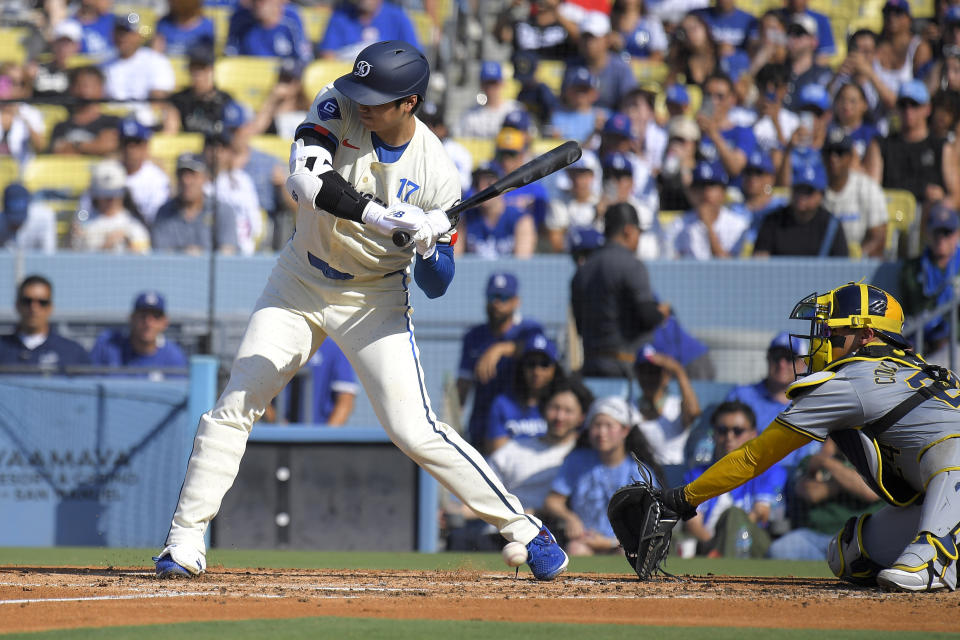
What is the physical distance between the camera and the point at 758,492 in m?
8.42

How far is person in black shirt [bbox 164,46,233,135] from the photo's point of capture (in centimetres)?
1030

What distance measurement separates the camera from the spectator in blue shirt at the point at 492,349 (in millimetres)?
9141

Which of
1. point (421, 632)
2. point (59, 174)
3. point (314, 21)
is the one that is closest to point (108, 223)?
point (59, 174)

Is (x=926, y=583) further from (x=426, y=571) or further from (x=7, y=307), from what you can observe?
(x=7, y=307)

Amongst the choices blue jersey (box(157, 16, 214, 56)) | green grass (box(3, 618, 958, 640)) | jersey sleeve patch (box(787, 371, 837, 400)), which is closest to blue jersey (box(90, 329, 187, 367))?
blue jersey (box(157, 16, 214, 56))

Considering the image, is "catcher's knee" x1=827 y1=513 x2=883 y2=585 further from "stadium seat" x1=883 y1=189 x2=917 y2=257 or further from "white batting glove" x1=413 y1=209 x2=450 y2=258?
"stadium seat" x1=883 y1=189 x2=917 y2=257

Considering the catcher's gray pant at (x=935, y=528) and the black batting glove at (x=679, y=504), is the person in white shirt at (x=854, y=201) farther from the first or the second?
the black batting glove at (x=679, y=504)

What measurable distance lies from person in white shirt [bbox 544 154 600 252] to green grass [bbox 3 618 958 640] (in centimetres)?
675

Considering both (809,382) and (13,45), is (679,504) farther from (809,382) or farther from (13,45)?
(13,45)

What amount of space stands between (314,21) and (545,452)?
6754 mm

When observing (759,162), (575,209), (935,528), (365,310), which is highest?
(759,162)

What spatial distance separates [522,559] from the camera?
5.20m

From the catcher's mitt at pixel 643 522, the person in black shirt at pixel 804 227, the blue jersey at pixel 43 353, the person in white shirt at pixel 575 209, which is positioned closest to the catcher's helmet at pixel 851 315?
the catcher's mitt at pixel 643 522

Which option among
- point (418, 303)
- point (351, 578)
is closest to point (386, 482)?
point (418, 303)
